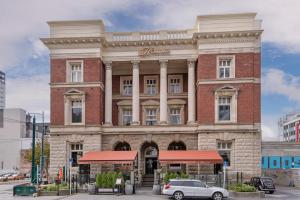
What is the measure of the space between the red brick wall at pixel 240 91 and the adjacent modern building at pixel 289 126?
108m

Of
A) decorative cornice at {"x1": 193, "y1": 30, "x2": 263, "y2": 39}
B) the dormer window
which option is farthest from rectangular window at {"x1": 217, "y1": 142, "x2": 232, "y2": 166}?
the dormer window

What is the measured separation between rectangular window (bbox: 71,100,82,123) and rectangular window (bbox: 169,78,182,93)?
11262mm

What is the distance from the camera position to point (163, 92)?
48719 mm

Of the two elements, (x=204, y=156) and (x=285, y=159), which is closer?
(x=204, y=156)

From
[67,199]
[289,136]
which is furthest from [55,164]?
[289,136]

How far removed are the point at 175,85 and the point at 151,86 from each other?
9.52 feet

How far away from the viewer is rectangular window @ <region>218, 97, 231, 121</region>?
46.3m

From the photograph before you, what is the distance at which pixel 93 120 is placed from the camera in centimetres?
4762

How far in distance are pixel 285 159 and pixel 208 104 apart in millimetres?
31397

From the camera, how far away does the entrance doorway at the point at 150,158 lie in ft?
166

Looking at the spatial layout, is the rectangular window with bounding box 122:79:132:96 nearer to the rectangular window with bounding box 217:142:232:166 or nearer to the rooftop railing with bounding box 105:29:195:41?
the rooftop railing with bounding box 105:29:195:41

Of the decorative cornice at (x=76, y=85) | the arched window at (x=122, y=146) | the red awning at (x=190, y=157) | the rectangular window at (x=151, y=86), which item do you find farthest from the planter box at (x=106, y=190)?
the rectangular window at (x=151, y=86)

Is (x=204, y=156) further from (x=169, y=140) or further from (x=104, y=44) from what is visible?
(x=104, y=44)

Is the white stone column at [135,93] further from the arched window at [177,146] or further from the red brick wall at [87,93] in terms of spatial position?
the arched window at [177,146]
